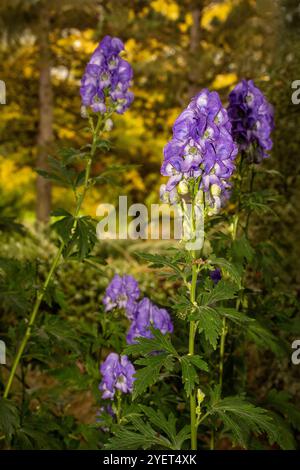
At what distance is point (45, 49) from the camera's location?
12039 millimetres

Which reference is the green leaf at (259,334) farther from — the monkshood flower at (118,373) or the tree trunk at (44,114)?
the tree trunk at (44,114)

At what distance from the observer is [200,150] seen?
Answer: 2.21 m

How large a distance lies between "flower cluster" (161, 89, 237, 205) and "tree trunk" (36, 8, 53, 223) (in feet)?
32.2

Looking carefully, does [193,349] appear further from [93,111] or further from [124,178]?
[124,178]

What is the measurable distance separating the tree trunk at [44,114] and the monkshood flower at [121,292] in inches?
343

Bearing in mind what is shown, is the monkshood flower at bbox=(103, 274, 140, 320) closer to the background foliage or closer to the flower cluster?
the background foliage

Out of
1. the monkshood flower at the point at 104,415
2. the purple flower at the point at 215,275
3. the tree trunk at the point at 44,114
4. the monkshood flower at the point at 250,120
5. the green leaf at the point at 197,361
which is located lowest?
the monkshood flower at the point at 104,415

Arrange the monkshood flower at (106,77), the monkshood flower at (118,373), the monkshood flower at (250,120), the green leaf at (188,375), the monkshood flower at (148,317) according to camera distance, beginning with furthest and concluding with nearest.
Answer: the monkshood flower at (106,77) → the monkshood flower at (250,120) → the monkshood flower at (118,373) → the monkshood flower at (148,317) → the green leaf at (188,375)

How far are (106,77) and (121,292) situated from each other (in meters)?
1.15

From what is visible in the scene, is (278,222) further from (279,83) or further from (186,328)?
(186,328)

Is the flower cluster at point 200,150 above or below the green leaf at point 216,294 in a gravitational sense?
above

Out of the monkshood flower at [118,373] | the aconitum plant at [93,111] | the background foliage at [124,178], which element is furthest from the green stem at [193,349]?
the aconitum plant at [93,111]

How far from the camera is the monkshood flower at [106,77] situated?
10.8 feet

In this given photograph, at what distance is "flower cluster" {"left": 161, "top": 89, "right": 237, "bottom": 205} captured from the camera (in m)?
2.22
